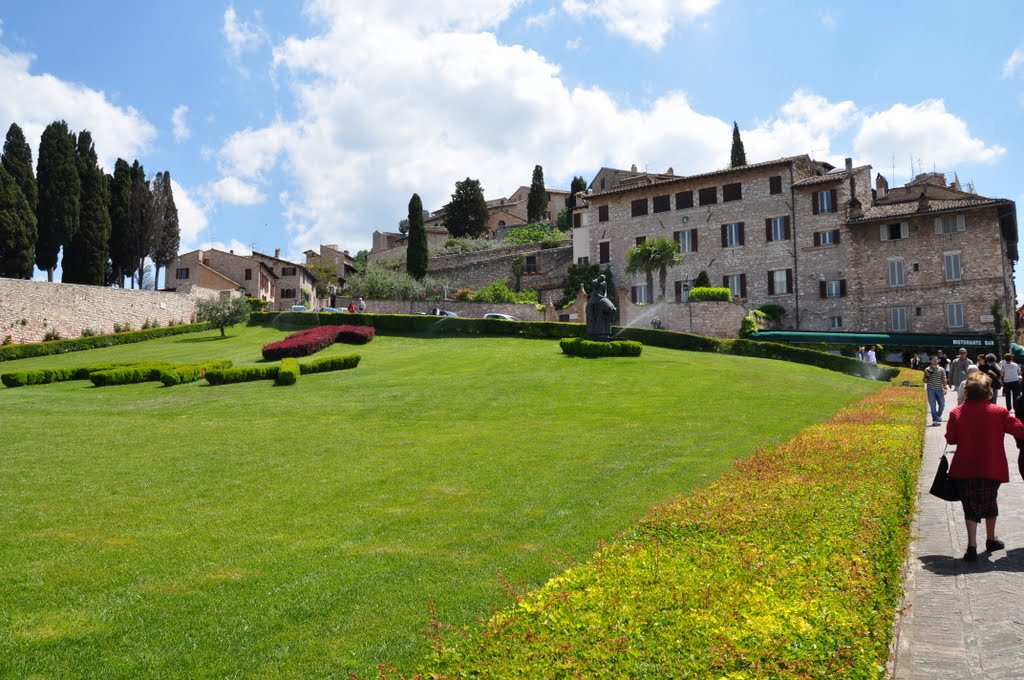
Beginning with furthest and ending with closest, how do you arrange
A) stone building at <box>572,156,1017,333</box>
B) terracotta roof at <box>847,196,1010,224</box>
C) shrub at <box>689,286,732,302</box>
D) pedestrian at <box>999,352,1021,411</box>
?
shrub at <box>689,286,732,302</box> → stone building at <box>572,156,1017,333</box> → terracotta roof at <box>847,196,1010,224</box> → pedestrian at <box>999,352,1021,411</box>

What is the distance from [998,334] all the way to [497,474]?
43818 mm

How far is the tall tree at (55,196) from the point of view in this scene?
159 ft

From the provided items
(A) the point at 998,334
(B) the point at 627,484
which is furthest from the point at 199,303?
(A) the point at 998,334

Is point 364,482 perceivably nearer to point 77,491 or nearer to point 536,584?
point 77,491

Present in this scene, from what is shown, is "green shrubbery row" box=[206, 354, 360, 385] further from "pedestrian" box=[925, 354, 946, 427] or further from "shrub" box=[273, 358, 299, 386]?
"pedestrian" box=[925, 354, 946, 427]

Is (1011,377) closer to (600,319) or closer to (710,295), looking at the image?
(600,319)

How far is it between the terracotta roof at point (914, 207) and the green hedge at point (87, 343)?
148 feet

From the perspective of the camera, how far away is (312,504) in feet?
32.4

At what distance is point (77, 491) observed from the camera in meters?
10.5

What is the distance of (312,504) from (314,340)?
24.7 meters

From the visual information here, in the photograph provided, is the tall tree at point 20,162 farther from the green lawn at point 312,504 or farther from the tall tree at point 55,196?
the green lawn at point 312,504

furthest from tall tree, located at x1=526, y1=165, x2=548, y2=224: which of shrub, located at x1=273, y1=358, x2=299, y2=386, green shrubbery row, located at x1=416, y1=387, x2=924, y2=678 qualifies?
green shrubbery row, located at x1=416, y1=387, x2=924, y2=678

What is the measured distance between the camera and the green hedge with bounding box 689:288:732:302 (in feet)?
156

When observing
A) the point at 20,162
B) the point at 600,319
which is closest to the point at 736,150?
the point at 600,319
